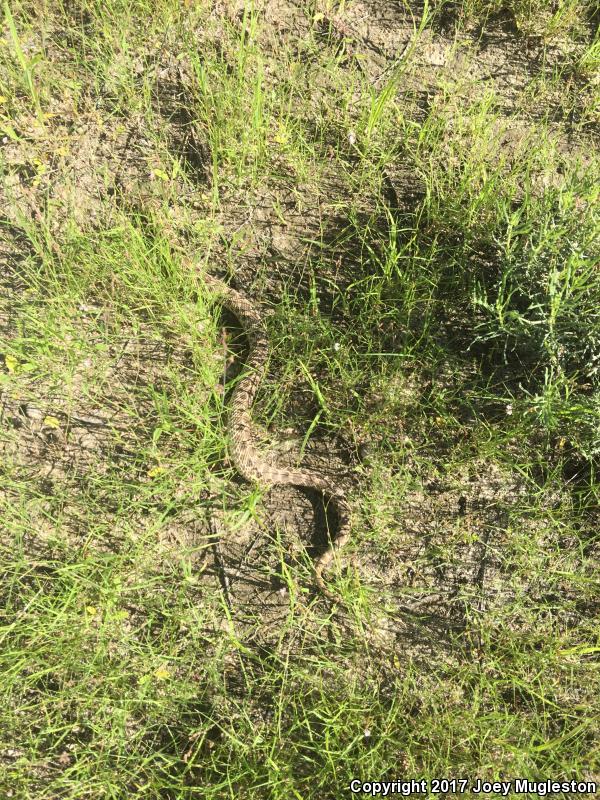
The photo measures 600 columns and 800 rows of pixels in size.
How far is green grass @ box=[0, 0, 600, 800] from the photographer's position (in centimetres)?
259

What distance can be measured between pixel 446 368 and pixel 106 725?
8.07ft

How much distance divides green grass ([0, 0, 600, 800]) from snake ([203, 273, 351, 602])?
79 millimetres

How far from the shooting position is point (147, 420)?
3.05 meters

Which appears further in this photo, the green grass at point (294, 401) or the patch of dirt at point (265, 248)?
the patch of dirt at point (265, 248)

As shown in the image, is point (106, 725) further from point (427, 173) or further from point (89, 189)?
point (427, 173)

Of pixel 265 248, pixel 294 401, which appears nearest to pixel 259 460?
pixel 294 401

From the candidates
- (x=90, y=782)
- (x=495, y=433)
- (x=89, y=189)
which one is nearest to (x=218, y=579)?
(x=90, y=782)

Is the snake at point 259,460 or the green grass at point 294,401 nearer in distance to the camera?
the green grass at point 294,401

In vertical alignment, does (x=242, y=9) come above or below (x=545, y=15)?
below

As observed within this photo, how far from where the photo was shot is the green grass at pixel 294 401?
8.48 feet

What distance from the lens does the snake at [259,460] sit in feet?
9.20

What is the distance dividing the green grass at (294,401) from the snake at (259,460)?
8cm

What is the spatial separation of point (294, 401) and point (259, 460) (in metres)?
0.40

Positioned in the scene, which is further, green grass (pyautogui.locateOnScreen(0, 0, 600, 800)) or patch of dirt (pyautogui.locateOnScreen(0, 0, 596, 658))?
patch of dirt (pyautogui.locateOnScreen(0, 0, 596, 658))
